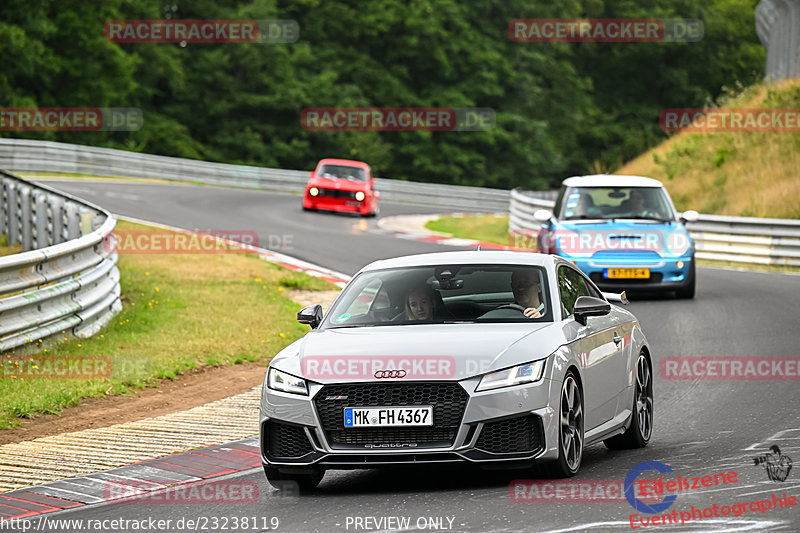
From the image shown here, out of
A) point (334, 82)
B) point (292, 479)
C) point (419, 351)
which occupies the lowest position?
point (292, 479)

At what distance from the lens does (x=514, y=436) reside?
757 cm

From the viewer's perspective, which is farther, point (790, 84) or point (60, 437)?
point (790, 84)

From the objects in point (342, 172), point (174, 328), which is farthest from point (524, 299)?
point (342, 172)

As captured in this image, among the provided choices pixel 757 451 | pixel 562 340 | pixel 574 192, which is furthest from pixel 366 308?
pixel 574 192

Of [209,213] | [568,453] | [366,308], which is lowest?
[209,213]

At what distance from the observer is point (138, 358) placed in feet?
43.1

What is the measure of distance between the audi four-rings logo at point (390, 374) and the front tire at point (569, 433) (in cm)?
94

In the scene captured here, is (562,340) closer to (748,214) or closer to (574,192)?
(574,192)

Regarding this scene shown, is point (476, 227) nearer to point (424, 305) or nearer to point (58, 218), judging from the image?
point (58, 218)

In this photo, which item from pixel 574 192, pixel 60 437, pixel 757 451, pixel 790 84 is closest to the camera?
pixel 757 451

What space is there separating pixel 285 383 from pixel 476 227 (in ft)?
95.6

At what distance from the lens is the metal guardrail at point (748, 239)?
82.7ft

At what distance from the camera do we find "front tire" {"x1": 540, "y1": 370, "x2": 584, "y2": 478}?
772 cm

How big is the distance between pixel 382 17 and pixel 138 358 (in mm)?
56113
